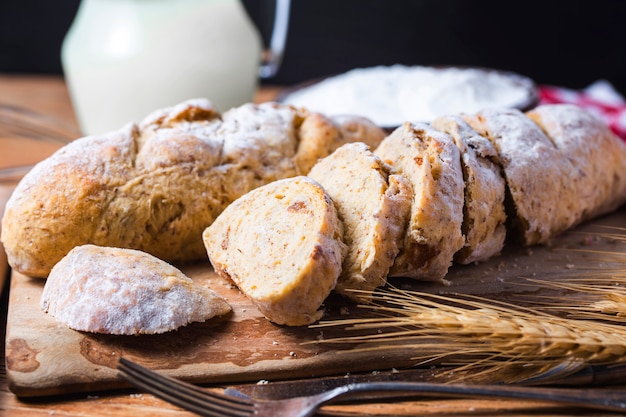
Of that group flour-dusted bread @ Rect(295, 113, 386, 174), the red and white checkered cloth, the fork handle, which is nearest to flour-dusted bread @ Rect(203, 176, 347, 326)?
the fork handle

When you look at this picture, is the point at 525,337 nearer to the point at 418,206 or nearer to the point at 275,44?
the point at 418,206

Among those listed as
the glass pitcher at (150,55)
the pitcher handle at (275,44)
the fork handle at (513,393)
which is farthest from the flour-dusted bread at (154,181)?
the pitcher handle at (275,44)

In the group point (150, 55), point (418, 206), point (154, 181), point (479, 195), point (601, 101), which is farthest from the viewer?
point (601, 101)

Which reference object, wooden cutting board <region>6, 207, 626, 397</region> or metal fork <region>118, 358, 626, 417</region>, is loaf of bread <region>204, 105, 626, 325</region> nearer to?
wooden cutting board <region>6, 207, 626, 397</region>

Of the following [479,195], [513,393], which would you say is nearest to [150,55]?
[479,195]

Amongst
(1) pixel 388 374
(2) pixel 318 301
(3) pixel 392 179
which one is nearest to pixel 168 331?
(2) pixel 318 301

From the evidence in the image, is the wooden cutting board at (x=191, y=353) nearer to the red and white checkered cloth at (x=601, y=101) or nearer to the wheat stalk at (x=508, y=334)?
the wheat stalk at (x=508, y=334)
